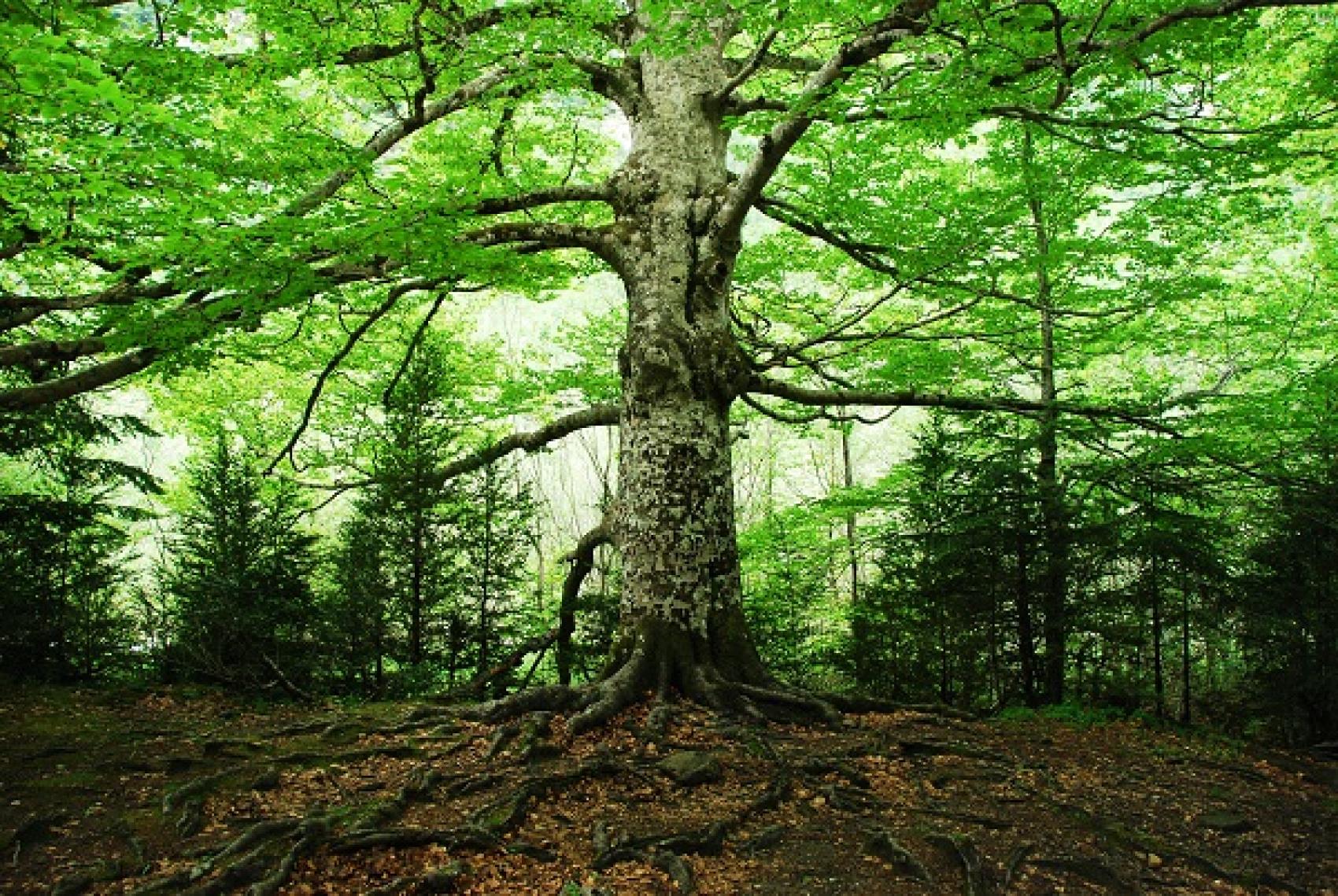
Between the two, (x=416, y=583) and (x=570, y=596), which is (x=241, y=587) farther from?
(x=570, y=596)

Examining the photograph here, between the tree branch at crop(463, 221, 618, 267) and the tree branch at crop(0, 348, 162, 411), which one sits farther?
the tree branch at crop(463, 221, 618, 267)

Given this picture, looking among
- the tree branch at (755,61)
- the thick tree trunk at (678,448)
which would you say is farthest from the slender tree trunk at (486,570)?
the tree branch at (755,61)

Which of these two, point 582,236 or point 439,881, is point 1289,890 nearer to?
point 439,881

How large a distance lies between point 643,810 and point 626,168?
5.31 meters

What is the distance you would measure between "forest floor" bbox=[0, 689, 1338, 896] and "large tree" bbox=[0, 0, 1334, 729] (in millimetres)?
865

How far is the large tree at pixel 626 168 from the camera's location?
446 centimetres

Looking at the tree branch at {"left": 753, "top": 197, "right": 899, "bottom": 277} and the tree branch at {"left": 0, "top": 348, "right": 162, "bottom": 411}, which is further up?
the tree branch at {"left": 753, "top": 197, "right": 899, "bottom": 277}

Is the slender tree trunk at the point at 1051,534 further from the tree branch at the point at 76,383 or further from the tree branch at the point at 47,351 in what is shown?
the tree branch at the point at 47,351

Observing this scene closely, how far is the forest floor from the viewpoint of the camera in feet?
12.5

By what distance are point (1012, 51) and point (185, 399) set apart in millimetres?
12218

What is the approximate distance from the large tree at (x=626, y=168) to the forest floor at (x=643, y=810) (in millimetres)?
865

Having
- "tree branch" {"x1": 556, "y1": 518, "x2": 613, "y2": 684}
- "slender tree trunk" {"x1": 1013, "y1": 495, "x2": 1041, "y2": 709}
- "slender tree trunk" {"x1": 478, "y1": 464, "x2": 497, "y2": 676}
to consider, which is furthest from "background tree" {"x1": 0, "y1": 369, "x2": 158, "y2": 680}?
"slender tree trunk" {"x1": 1013, "y1": 495, "x2": 1041, "y2": 709}

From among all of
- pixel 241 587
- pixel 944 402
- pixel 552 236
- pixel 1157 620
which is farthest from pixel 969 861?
pixel 241 587

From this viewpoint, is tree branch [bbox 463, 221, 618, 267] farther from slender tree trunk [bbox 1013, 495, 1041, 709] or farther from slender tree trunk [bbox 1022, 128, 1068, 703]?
slender tree trunk [bbox 1013, 495, 1041, 709]
